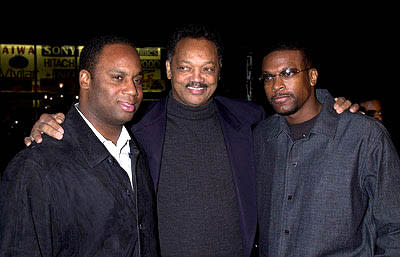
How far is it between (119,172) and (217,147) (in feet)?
3.53

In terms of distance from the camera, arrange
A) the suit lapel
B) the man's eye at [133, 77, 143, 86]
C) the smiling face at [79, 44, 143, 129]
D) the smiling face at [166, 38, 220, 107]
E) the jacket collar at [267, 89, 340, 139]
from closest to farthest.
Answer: the smiling face at [79, 44, 143, 129]
the man's eye at [133, 77, 143, 86]
the jacket collar at [267, 89, 340, 139]
the suit lapel
the smiling face at [166, 38, 220, 107]

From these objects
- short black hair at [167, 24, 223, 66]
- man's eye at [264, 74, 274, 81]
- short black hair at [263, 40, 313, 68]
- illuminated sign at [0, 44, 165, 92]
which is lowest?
man's eye at [264, 74, 274, 81]

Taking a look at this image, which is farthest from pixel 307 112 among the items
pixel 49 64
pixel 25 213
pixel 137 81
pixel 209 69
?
pixel 49 64

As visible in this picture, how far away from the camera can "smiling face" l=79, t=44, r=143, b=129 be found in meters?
2.03

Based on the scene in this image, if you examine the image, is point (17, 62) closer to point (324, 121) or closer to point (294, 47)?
point (294, 47)

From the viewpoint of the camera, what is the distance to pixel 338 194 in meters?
2.20

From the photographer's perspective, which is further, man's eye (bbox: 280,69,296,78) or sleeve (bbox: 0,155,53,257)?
man's eye (bbox: 280,69,296,78)

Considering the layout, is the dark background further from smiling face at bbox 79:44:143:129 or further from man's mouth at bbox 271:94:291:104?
smiling face at bbox 79:44:143:129

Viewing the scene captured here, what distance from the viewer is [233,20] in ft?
29.2

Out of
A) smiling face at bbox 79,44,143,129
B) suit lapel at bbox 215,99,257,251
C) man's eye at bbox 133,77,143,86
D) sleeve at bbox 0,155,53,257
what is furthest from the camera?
suit lapel at bbox 215,99,257,251

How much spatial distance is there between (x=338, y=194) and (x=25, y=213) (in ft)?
5.91

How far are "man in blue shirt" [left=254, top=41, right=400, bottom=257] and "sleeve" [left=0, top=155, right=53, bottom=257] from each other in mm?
1487

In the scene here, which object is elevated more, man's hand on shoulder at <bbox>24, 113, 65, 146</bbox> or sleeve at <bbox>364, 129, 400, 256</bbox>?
man's hand on shoulder at <bbox>24, 113, 65, 146</bbox>

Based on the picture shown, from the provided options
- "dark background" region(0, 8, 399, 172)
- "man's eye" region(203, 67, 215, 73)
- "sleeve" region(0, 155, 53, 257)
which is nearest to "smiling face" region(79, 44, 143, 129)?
"sleeve" region(0, 155, 53, 257)
